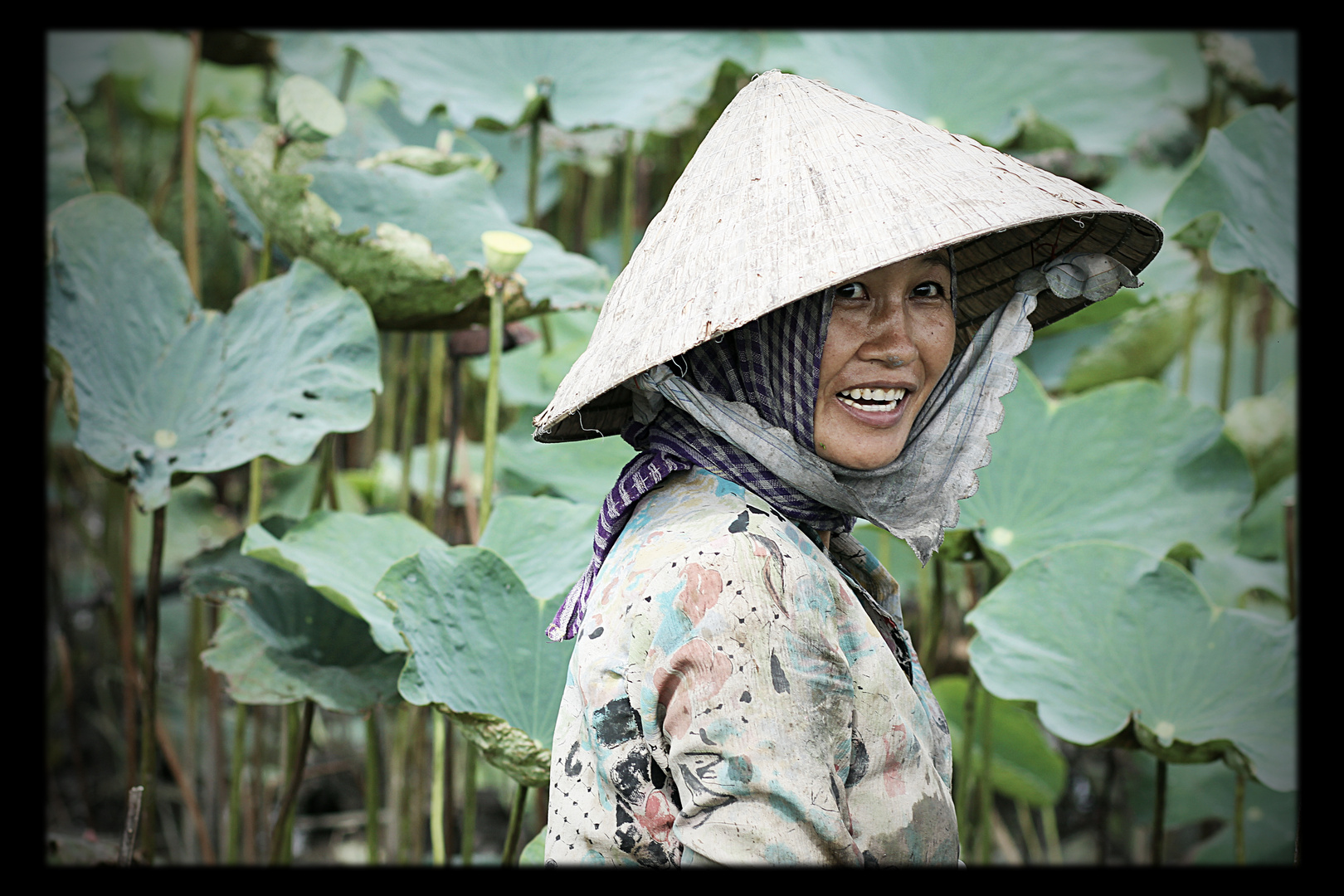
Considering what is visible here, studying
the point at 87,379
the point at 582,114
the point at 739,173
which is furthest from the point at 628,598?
the point at 582,114

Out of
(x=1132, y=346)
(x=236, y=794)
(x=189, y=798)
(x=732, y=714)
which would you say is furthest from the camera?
(x=1132, y=346)

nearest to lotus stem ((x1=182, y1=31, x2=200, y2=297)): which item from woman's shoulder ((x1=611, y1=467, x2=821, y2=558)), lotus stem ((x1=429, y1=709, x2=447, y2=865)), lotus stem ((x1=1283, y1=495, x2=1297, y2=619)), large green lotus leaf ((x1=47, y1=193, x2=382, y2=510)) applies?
large green lotus leaf ((x1=47, y1=193, x2=382, y2=510))

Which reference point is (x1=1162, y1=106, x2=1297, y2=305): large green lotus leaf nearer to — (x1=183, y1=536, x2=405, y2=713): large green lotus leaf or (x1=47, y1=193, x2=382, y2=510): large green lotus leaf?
(x1=47, y1=193, x2=382, y2=510): large green lotus leaf

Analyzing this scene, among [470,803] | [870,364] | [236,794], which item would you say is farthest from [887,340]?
[236,794]

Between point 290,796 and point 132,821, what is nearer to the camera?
point 132,821

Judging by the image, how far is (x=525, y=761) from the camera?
1.17m

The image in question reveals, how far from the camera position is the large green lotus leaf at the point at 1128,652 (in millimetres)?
1391

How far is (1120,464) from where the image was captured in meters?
1.75

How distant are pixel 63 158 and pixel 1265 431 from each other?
2.16 metres

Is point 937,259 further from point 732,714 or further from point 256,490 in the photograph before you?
point 256,490

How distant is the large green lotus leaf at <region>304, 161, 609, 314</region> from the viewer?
1628mm

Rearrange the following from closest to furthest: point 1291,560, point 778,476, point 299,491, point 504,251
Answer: point 778,476 → point 504,251 → point 1291,560 → point 299,491

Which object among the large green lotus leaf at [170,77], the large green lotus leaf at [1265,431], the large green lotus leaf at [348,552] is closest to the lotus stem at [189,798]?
the large green lotus leaf at [348,552]

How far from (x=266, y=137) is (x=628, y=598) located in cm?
113
